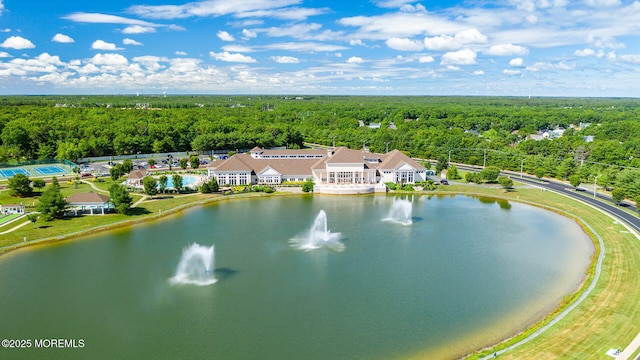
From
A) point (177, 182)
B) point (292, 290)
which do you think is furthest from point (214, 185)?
point (292, 290)

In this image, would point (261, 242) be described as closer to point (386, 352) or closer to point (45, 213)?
point (386, 352)

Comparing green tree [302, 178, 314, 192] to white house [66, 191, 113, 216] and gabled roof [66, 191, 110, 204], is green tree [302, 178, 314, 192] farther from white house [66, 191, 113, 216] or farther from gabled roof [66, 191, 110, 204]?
gabled roof [66, 191, 110, 204]

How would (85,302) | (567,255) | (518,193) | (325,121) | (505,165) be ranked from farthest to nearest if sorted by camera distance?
(325,121) → (505,165) → (518,193) → (567,255) → (85,302)

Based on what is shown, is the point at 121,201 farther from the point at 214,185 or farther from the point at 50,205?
the point at 214,185

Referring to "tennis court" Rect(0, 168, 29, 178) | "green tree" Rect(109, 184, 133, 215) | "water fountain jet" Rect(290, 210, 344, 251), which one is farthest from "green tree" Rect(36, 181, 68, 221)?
A: "tennis court" Rect(0, 168, 29, 178)

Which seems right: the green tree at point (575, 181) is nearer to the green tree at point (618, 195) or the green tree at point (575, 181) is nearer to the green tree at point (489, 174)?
the green tree at point (489, 174)

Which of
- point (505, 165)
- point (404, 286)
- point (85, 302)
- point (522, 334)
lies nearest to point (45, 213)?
point (85, 302)

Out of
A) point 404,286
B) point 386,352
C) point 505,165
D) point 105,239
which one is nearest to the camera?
point 386,352
